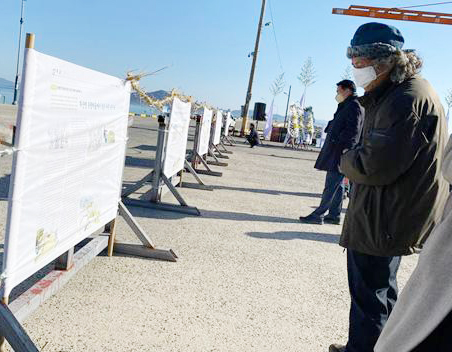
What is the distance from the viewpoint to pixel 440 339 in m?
1.43

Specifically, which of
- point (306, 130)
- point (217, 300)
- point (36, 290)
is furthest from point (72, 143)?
point (306, 130)

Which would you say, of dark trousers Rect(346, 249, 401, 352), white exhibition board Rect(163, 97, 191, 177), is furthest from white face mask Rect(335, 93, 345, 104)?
dark trousers Rect(346, 249, 401, 352)

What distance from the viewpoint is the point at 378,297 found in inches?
103

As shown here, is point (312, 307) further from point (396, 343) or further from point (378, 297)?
point (396, 343)

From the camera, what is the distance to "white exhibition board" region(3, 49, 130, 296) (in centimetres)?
232

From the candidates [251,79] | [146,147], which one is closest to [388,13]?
[251,79]

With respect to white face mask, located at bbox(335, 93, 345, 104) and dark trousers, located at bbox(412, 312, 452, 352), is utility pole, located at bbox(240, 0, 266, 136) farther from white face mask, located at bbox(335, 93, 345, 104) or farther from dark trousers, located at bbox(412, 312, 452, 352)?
dark trousers, located at bbox(412, 312, 452, 352)

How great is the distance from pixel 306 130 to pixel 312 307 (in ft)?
76.0

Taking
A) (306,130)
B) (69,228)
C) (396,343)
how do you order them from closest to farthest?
(396,343)
(69,228)
(306,130)

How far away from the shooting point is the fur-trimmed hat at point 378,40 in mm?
2521

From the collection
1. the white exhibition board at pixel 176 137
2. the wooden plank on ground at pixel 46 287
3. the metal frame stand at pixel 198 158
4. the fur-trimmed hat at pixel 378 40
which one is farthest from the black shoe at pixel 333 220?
the fur-trimmed hat at pixel 378 40

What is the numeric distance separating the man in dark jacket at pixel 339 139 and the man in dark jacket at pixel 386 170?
3583 millimetres

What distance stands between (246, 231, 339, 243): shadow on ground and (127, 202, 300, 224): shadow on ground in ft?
2.13

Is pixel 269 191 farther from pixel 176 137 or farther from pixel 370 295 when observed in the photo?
pixel 370 295
